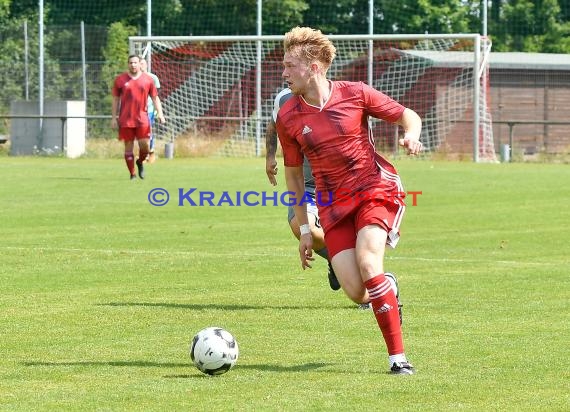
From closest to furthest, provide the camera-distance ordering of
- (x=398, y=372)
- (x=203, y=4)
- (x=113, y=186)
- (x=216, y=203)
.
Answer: (x=398, y=372) < (x=216, y=203) < (x=113, y=186) < (x=203, y=4)

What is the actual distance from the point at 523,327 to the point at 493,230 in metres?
7.25

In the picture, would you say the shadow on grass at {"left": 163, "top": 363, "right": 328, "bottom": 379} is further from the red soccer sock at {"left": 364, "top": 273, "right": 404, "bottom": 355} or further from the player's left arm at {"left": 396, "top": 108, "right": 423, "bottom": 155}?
the player's left arm at {"left": 396, "top": 108, "right": 423, "bottom": 155}

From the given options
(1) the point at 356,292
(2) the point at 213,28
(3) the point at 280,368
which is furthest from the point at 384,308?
(2) the point at 213,28

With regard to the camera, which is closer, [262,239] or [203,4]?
[262,239]

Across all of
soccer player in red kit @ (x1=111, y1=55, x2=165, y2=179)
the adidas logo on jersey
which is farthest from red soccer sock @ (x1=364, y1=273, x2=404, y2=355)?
soccer player in red kit @ (x1=111, y1=55, x2=165, y2=179)

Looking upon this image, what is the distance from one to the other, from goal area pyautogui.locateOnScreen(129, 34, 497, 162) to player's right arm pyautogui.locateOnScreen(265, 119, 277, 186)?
2471 cm

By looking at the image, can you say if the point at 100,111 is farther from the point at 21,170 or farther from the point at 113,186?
the point at 113,186

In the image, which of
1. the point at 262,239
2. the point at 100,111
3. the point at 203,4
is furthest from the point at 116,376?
the point at 203,4

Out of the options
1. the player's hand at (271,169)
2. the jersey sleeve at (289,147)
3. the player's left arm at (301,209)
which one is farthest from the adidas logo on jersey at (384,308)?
the player's hand at (271,169)

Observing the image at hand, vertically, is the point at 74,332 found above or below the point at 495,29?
below

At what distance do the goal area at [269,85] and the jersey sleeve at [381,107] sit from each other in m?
26.5

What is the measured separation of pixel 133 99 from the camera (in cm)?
2355

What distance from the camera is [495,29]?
49.7 m

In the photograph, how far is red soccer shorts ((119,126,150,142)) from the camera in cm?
2357
